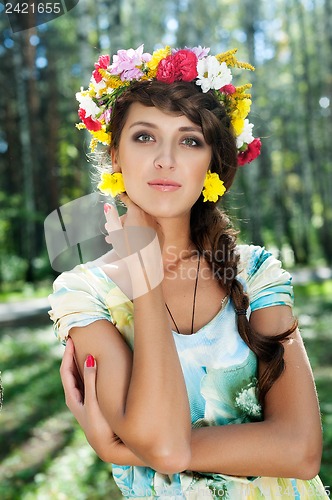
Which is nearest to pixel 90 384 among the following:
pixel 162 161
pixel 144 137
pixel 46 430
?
pixel 162 161

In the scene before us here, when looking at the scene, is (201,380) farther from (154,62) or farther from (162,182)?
(154,62)

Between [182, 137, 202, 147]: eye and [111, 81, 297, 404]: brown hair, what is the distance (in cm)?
3

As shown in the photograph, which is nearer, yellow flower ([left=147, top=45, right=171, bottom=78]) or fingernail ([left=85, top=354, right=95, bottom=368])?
fingernail ([left=85, top=354, right=95, bottom=368])

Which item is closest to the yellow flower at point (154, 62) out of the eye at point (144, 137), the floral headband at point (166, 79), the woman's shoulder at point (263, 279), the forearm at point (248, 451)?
the floral headband at point (166, 79)

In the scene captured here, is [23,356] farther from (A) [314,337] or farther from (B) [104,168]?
(B) [104,168]

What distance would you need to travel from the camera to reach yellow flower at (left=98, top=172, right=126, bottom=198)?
103 inches

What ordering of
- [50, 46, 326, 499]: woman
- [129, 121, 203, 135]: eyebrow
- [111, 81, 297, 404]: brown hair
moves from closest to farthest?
[50, 46, 326, 499]: woman < [111, 81, 297, 404]: brown hair < [129, 121, 203, 135]: eyebrow

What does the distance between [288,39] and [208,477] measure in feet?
75.4

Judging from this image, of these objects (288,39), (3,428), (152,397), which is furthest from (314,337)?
(288,39)

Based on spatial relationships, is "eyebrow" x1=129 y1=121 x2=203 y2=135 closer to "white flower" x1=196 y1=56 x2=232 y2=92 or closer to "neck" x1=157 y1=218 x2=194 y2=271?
"white flower" x1=196 y1=56 x2=232 y2=92

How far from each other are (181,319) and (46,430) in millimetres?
4308

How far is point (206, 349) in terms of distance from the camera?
2.29m

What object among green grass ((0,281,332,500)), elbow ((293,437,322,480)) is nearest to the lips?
elbow ((293,437,322,480))

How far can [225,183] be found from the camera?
2697mm
